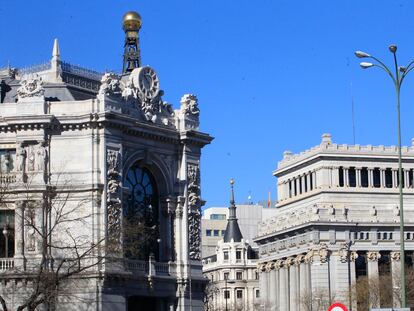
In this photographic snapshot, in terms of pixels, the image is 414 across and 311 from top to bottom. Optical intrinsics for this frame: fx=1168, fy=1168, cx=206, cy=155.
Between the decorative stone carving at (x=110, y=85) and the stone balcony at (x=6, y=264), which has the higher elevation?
the decorative stone carving at (x=110, y=85)

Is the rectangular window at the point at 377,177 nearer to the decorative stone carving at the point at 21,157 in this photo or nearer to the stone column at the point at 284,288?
the stone column at the point at 284,288

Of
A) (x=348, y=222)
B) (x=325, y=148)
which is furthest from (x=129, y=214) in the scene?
(x=325, y=148)

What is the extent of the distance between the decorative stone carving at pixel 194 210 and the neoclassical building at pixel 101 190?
10 centimetres

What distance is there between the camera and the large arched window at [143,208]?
86.1 m

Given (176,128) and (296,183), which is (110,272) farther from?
(296,183)

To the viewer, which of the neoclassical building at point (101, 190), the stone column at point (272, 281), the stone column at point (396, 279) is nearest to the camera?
the neoclassical building at point (101, 190)

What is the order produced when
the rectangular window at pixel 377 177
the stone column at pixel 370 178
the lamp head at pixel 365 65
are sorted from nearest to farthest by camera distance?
the lamp head at pixel 365 65, the stone column at pixel 370 178, the rectangular window at pixel 377 177

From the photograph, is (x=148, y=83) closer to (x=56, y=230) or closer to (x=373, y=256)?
(x=56, y=230)

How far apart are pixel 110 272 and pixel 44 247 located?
39.0 ft

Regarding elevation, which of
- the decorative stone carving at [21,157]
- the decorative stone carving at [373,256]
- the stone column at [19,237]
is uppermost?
the decorative stone carving at [21,157]

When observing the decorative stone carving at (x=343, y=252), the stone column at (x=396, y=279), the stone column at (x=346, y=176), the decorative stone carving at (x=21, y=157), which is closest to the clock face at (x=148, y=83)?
the decorative stone carving at (x=21, y=157)

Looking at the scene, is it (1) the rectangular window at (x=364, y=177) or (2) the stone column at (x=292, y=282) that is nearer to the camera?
(2) the stone column at (x=292, y=282)

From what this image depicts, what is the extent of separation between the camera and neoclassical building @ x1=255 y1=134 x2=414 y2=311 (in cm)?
15600

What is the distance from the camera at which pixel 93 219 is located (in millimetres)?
82000
